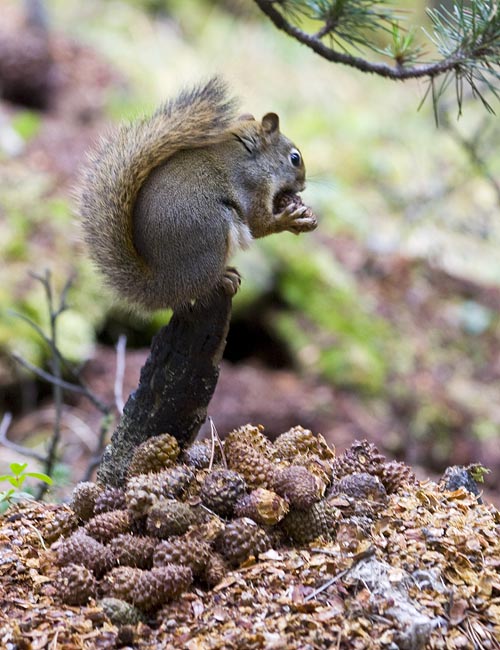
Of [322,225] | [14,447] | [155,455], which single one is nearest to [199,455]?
[155,455]

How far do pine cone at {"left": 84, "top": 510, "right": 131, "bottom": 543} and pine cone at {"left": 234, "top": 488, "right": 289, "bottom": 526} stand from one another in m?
0.22

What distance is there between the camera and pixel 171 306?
183 cm

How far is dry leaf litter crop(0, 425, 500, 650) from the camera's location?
1.31 metres

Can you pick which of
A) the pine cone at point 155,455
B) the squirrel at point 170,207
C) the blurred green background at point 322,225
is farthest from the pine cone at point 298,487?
the blurred green background at point 322,225

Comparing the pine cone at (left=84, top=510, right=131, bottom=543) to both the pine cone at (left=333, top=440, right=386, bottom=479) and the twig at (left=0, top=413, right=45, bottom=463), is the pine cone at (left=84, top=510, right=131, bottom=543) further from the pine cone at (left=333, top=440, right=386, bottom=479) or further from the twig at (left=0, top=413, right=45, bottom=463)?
the twig at (left=0, top=413, right=45, bottom=463)

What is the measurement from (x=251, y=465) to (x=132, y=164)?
75 centimetres

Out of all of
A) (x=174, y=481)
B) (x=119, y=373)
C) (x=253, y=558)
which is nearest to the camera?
(x=253, y=558)

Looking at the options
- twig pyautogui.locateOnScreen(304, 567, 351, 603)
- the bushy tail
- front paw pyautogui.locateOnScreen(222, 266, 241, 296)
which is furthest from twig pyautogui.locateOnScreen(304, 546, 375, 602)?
the bushy tail

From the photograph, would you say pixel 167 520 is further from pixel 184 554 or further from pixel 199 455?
pixel 199 455

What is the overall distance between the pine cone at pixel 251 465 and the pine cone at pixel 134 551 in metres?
0.24

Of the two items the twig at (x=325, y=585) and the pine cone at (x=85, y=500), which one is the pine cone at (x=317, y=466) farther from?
the pine cone at (x=85, y=500)

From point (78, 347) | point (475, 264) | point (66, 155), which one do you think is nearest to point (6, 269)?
point (78, 347)

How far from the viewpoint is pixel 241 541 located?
1487 mm

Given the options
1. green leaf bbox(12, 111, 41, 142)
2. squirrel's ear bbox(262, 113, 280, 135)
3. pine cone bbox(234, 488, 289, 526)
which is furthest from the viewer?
green leaf bbox(12, 111, 41, 142)
